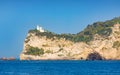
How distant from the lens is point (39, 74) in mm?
90062

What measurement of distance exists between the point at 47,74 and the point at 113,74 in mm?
13473

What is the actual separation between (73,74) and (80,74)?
5.72 feet

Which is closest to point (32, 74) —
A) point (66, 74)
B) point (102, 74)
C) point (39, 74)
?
point (39, 74)

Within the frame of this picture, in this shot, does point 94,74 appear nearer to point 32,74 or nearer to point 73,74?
point 73,74

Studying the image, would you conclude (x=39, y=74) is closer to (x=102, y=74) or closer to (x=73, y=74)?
(x=73, y=74)

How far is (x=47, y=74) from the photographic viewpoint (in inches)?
3595

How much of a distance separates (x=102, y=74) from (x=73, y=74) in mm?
6275

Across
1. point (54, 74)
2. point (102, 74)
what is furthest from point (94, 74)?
point (54, 74)

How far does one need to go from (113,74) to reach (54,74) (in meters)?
12.1

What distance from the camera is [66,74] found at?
92750mm

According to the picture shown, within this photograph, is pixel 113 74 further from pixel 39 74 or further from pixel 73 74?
pixel 39 74

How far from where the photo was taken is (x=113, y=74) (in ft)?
301

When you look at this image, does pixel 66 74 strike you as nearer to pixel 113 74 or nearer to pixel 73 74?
pixel 73 74

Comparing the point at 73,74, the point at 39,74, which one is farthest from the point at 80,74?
the point at 39,74
